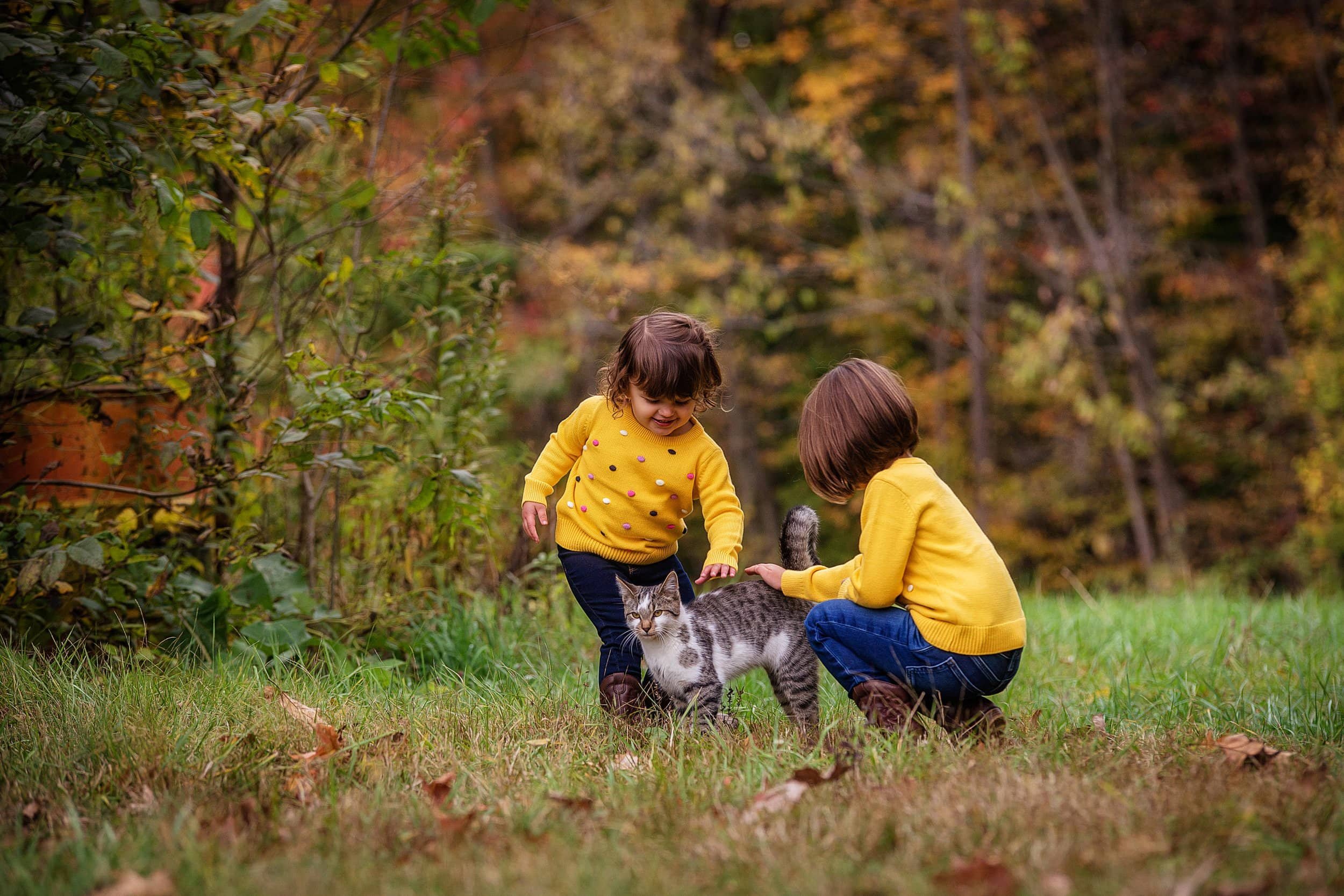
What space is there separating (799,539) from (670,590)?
43 centimetres

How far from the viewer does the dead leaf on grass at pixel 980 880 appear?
1895 mm

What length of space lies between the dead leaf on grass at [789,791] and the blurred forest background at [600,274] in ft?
5.34

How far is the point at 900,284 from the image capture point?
11633mm

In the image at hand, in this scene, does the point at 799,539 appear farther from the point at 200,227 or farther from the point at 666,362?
the point at 200,227

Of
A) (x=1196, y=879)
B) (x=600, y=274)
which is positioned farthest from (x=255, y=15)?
(x=600, y=274)

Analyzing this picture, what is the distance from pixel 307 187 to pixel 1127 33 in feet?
30.9

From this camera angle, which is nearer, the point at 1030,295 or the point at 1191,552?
the point at 1191,552

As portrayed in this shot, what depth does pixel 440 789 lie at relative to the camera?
2.57 metres

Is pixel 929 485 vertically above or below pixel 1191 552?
above

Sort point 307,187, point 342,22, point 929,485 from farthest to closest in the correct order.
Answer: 1. point 307,187
2. point 342,22
3. point 929,485

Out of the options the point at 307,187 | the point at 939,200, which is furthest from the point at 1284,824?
the point at 939,200

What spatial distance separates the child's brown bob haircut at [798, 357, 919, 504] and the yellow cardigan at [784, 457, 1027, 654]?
0.08m

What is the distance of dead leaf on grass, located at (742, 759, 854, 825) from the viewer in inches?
92.3

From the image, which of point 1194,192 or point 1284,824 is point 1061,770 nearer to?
point 1284,824
